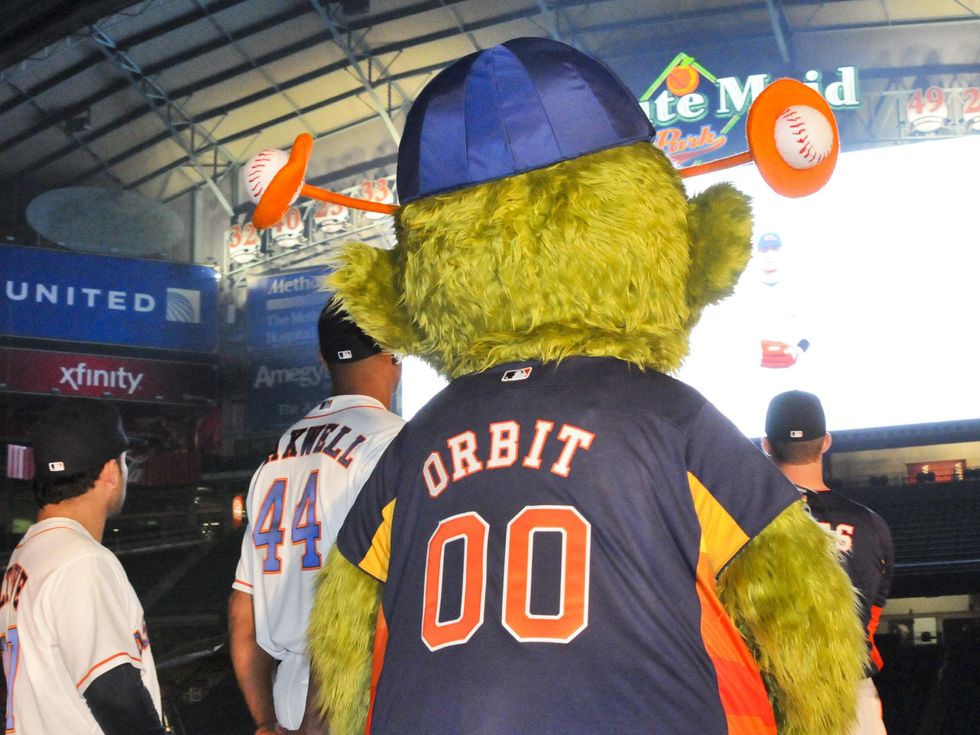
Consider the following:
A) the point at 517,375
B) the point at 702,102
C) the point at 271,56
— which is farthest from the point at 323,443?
the point at 271,56

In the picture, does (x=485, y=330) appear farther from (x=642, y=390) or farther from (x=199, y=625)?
(x=199, y=625)

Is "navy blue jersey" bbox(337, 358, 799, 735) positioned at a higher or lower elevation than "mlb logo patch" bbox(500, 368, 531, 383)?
lower

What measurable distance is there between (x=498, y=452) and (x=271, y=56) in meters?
11.3

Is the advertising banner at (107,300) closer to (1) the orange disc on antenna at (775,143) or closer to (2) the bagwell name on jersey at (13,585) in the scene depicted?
(2) the bagwell name on jersey at (13,585)

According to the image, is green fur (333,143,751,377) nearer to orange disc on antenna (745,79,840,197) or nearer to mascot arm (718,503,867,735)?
orange disc on antenna (745,79,840,197)

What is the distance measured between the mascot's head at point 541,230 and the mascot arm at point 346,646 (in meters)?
0.29

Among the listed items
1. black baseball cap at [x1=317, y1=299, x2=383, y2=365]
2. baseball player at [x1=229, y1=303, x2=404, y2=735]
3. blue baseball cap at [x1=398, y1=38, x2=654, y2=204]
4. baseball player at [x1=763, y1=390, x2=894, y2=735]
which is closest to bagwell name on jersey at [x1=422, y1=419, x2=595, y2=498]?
blue baseball cap at [x1=398, y1=38, x2=654, y2=204]

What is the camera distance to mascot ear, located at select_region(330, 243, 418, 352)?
1406 millimetres

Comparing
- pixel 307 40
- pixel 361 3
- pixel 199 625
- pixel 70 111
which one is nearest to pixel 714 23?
pixel 361 3

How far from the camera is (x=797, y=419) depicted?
10.00 ft

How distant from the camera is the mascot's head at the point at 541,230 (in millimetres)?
1244

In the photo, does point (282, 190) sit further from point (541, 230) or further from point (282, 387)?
point (282, 387)

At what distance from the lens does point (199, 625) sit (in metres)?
11.1

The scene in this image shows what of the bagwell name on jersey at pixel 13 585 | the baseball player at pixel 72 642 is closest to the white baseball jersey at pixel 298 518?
the baseball player at pixel 72 642
